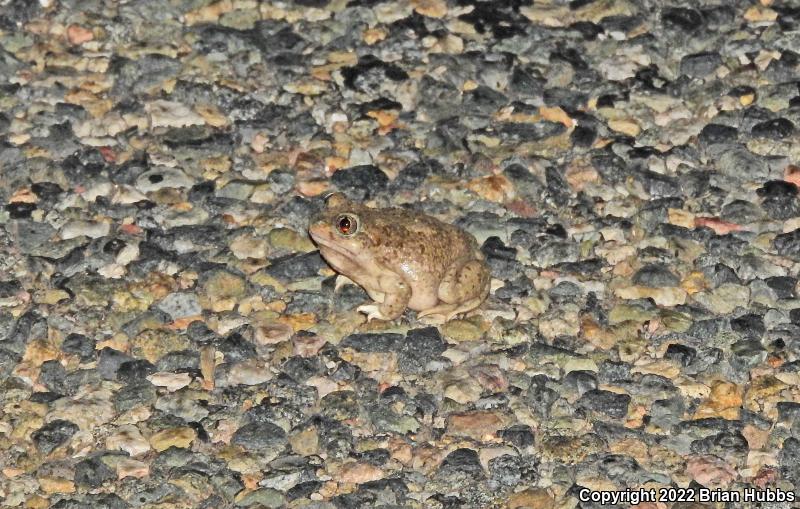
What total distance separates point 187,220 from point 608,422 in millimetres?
2739

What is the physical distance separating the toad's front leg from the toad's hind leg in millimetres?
138

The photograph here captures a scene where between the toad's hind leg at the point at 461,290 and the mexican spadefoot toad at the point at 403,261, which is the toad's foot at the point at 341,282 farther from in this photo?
the toad's hind leg at the point at 461,290

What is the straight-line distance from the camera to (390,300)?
23.9 ft

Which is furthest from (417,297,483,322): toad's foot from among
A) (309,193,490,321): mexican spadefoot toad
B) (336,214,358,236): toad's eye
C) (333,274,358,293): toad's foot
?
(336,214,358,236): toad's eye

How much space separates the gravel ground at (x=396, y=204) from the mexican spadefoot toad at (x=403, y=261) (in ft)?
0.45

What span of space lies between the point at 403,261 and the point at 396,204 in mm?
845

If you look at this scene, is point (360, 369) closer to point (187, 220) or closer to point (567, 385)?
point (567, 385)

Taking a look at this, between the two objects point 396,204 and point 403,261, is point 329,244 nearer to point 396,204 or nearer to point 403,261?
point 403,261

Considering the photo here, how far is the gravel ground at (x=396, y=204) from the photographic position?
650 centimetres

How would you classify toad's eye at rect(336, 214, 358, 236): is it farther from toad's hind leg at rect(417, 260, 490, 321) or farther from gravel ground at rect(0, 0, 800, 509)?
toad's hind leg at rect(417, 260, 490, 321)

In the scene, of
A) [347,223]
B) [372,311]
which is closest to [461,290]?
[372,311]

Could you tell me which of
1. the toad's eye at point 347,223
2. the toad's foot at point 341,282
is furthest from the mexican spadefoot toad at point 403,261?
the toad's foot at point 341,282

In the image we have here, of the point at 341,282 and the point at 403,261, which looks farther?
the point at 341,282

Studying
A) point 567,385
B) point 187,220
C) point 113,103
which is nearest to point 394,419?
point 567,385
